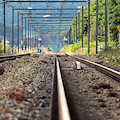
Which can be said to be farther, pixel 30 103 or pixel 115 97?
pixel 115 97

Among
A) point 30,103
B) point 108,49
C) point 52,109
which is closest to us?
point 52,109

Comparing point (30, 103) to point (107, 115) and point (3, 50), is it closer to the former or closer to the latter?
point (107, 115)

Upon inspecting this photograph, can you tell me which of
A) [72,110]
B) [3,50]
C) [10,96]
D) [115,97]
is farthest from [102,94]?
[3,50]

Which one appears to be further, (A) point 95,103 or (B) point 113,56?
(B) point 113,56

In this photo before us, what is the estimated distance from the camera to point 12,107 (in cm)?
411

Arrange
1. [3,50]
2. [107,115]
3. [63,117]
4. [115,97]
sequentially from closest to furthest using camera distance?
1. [63,117]
2. [107,115]
3. [115,97]
4. [3,50]

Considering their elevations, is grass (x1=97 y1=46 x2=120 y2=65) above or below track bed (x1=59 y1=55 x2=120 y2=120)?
above

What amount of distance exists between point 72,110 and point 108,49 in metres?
20.8

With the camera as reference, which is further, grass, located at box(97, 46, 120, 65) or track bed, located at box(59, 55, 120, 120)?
grass, located at box(97, 46, 120, 65)

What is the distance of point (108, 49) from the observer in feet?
81.5

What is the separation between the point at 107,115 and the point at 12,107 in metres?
1.49

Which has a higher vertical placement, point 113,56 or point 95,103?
point 113,56

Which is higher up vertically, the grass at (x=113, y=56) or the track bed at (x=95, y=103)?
the grass at (x=113, y=56)

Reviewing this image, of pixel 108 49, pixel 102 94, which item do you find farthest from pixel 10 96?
pixel 108 49
